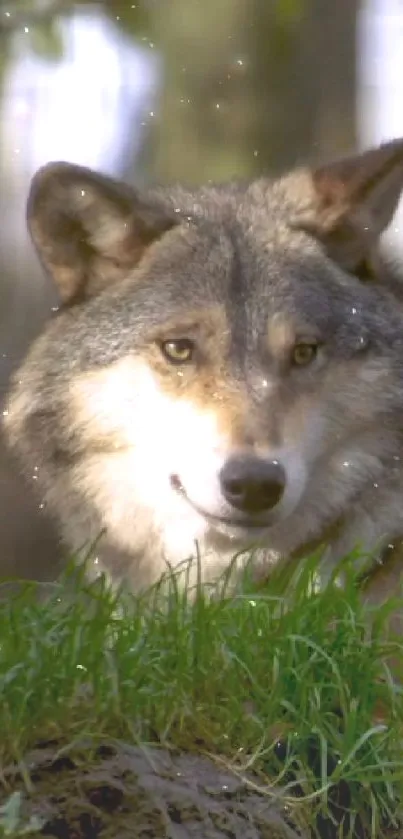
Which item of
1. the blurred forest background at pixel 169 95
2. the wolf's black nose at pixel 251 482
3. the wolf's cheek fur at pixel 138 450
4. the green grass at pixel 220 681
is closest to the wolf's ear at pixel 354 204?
the blurred forest background at pixel 169 95

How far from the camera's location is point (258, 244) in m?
2.71

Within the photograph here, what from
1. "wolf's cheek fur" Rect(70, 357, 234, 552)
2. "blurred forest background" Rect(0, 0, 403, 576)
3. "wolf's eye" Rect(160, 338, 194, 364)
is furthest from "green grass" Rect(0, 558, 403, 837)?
"blurred forest background" Rect(0, 0, 403, 576)

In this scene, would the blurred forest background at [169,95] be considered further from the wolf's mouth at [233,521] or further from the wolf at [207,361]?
the wolf's mouth at [233,521]

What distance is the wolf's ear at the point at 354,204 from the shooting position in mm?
2646

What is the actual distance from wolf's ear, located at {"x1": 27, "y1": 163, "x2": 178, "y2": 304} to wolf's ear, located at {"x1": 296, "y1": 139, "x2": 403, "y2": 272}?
352mm

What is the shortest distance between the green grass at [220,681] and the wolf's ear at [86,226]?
94 cm

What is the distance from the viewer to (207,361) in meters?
2.52

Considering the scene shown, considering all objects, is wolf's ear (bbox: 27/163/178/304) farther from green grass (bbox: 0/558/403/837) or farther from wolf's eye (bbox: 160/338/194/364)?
green grass (bbox: 0/558/403/837)

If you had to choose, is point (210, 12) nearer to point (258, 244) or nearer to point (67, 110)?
point (67, 110)

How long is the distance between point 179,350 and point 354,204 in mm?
548

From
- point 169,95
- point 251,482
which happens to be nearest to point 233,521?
point 251,482

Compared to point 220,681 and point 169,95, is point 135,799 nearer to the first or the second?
point 220,681

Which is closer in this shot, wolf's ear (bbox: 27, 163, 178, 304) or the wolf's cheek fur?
the wolf's cheek fur

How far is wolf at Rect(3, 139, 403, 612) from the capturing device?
2.52 m
